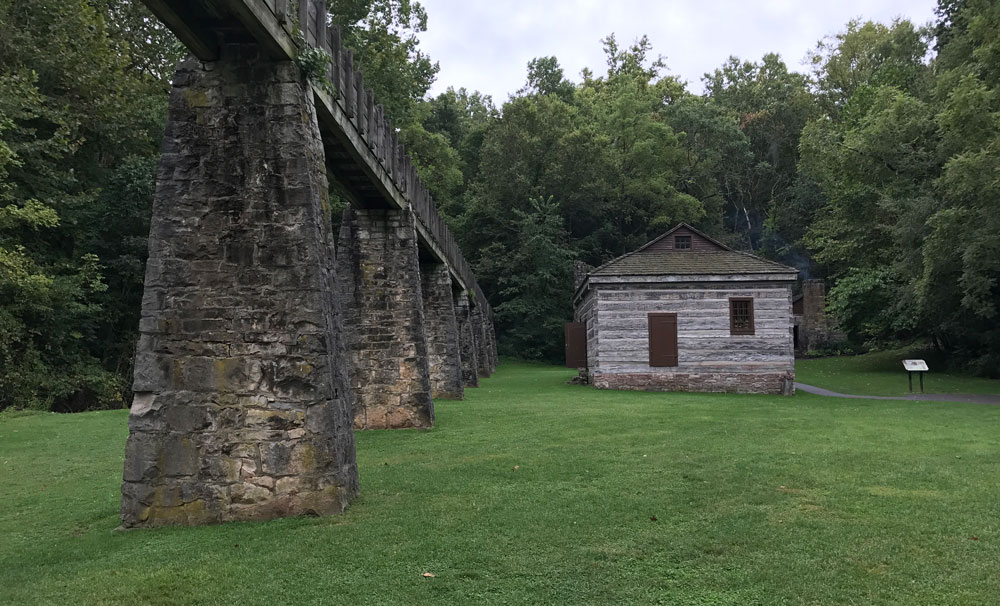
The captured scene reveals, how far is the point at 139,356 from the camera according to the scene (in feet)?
20.3

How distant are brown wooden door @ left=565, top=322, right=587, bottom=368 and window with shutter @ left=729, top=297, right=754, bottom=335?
934 cm

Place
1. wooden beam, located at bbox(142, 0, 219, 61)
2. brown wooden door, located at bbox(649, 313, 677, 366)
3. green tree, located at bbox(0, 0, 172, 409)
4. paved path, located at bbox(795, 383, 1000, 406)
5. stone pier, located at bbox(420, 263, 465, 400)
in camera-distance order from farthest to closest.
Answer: brown wooden door, located at bbox(649, 313, 677, 366)
stone pier, located at bbox(420, 263, 465, 400)
green tree, located at bbox(0, 0, 172, 409)
paved path, located at bbox(795, 383, 1000, 406)
wooden beam, located at bbox(142, 0, 219, 61)

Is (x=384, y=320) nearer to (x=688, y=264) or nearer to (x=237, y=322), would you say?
(x=237, y=322)

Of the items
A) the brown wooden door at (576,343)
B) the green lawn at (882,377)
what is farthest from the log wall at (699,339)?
the brown wooden door at (576,343)

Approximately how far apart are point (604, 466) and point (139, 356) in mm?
5632

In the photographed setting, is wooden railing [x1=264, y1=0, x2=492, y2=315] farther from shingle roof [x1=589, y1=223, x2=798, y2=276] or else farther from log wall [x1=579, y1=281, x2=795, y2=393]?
log wall [x1=579, y1=281, x2=795, y2=393]

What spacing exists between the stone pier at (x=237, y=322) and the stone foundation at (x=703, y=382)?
16056 mm

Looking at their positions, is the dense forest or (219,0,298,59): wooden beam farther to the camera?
the dense forest

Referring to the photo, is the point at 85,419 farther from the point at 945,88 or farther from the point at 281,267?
the point at 945,88

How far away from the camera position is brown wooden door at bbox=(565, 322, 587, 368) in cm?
3100

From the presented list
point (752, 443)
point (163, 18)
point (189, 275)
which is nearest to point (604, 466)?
point (752, 443)

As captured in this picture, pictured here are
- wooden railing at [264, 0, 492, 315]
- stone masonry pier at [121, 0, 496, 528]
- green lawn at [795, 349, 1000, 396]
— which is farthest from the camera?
green lawn at [795, 349, 1000, 396]

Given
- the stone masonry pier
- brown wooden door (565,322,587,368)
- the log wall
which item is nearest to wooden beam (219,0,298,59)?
the stone masonry pier

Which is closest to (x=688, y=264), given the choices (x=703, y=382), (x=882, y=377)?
(x=703, y=382)
